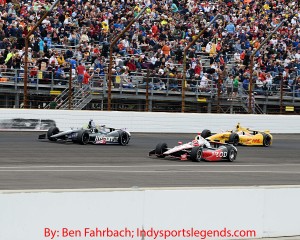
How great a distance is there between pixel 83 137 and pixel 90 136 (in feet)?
1.13

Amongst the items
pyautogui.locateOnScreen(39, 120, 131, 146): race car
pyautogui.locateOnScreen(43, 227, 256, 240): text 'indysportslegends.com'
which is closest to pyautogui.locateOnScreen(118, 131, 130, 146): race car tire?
pyautogui.locateOnScreen(39, 120, 131, 146): race car

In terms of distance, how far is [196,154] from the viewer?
70.4 feet

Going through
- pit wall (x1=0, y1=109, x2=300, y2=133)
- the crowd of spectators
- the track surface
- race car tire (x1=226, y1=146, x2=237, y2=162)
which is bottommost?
the track surface

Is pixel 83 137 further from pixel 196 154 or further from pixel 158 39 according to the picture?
pixel 158 39

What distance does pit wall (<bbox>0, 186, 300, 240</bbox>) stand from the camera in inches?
350

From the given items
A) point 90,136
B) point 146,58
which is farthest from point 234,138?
point 146,58

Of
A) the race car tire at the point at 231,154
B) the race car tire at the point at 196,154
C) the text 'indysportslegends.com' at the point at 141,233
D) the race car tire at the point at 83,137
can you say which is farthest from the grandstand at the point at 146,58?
the text 'indysportslegends.com' at the point at 141,233

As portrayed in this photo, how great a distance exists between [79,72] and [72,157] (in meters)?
9.79

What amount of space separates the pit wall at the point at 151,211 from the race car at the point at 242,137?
15677 mm

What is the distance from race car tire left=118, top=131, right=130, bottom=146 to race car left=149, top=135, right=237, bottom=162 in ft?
10.3

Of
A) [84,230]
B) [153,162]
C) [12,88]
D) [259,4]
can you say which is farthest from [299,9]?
[84,230]

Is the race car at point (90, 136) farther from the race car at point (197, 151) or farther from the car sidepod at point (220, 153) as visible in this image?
the car sidepod at point (220, 153)

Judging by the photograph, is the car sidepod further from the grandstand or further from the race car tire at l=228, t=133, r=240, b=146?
the grandstand

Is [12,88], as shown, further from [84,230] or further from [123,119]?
[84,230]
